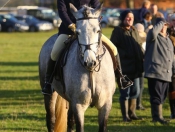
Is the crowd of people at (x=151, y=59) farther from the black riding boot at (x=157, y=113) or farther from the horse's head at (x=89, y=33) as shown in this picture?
the horse's head at (x=89, y=33)

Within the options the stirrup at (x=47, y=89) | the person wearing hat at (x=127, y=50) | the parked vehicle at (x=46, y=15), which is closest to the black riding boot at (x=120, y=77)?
the stirrup at (x=47, y=89)

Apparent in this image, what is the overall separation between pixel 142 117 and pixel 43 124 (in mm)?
2311

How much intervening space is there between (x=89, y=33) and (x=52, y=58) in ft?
5.80

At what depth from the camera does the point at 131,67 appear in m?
11.7

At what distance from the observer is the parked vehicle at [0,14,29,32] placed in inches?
2157

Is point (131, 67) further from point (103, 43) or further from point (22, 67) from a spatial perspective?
point (22, 67)

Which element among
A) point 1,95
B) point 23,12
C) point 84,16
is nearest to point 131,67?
point 84,16

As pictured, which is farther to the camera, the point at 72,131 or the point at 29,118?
the point at 29,118

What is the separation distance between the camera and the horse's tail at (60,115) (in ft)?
32.3

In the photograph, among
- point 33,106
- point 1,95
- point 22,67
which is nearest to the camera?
point 33,106

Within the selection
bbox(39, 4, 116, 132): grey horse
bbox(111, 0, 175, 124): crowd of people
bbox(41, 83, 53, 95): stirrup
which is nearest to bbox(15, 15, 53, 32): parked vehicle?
bbox(111, 0, 175, 124): crowd of people

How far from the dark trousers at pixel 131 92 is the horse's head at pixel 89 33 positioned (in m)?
4.37

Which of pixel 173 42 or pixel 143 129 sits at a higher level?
pixel 173 42

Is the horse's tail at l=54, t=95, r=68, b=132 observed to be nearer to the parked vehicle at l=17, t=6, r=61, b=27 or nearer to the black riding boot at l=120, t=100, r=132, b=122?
the black riding boot at l=120, t=100, r=132, b=122
